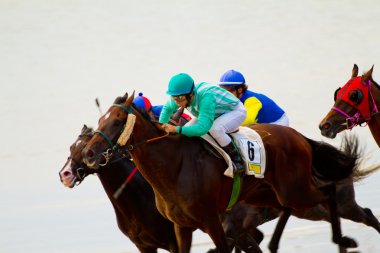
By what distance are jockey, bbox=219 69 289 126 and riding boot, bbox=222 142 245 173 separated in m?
1.22

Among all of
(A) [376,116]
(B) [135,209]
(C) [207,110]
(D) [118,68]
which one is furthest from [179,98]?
(D) [118,68]

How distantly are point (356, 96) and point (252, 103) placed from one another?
38.9 inches

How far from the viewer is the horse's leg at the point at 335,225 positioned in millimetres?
7961

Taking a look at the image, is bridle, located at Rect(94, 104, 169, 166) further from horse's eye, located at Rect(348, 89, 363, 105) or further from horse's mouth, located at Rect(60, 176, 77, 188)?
horse's eye, located at Rect(348, 89, 363, 105)

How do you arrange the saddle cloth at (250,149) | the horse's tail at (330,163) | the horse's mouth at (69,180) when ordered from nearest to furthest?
1. the horse's mouth at (69,180)
2. the saddle cloth at (250,149)
3. the horse's tail at (330,163)

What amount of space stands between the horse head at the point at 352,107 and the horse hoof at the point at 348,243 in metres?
0.88

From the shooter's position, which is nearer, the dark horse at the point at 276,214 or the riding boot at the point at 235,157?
the riding boot at the point at 235,157

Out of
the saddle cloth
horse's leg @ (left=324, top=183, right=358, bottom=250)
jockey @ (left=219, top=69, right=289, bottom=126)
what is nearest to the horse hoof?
horse's leg @ (left=324, top=183, right=358, bottom=250)

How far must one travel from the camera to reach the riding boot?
7.14 meters

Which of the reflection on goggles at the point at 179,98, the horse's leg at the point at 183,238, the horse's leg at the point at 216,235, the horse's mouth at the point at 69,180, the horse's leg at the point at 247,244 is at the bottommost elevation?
the horse's leg at the point at 247,244

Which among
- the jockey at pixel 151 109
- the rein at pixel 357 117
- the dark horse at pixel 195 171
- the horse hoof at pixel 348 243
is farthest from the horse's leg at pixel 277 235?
the jockey at pixel 151 109

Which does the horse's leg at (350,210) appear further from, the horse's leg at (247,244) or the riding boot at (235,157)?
the riding boot at (235,157)

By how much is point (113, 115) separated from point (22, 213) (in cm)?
499

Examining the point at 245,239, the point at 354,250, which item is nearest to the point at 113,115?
the point at 245,239
